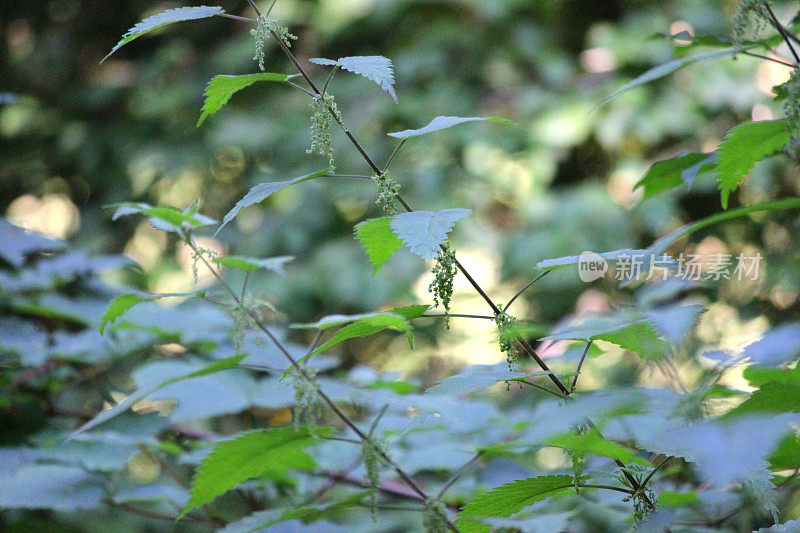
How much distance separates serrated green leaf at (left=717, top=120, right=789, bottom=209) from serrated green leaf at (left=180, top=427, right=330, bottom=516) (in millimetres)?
473

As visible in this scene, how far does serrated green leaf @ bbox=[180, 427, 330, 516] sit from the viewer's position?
58 cm

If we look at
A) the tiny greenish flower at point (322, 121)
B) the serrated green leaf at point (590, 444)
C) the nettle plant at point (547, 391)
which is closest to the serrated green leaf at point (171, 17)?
the nettle plant at point (547, 391)

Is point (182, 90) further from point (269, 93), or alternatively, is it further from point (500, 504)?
point (500, 504)

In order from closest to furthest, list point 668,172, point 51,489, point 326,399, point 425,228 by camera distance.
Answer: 1. point 425,228
2. point 326,399
3. point 668,172
4. point 51,489

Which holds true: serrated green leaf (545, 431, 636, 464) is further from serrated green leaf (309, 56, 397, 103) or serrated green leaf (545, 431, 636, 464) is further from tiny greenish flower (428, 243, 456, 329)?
serrated green leaf (309, 56, 397, 103)

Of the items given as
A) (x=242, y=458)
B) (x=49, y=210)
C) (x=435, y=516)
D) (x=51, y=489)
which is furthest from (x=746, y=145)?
(x=49, y=210)

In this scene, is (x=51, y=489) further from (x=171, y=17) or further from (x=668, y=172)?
(x=668, y=172)

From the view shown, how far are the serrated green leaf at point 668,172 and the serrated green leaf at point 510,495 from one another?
356 millimetres

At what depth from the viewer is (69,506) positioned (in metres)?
0.84

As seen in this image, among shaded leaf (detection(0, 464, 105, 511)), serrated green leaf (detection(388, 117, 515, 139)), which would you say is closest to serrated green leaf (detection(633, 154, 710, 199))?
serrated green leaf (detection(388, 117, 515, 139))

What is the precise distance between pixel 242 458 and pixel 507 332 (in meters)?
0.28

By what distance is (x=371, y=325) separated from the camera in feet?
1.88

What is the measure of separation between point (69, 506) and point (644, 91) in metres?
2.19

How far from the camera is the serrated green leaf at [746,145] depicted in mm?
616
